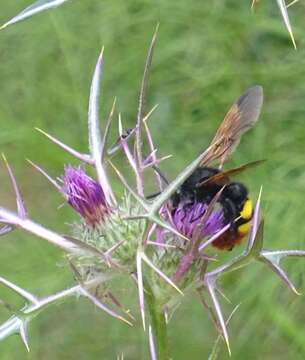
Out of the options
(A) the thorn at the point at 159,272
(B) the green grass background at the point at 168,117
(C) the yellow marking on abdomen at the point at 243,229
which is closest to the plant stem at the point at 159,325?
(A) the thorn at the point at 159,272

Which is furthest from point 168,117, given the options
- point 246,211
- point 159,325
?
point 159,325

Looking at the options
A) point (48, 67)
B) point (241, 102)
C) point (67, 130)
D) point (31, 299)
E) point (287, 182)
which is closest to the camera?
point (31, 299)

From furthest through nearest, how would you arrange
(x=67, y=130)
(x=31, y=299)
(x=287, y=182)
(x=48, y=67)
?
1. (x=48, y=67)
2. (x=67, y=130)
3. (x=287, y=182)
4. (x=31, y=299)

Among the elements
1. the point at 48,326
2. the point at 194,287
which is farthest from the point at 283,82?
the point at 194,287

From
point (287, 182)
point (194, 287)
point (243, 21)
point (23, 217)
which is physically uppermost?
point (23, 217)

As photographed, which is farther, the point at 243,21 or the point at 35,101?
the point at 35,101

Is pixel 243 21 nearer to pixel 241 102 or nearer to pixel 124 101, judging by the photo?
pixel 124 101
